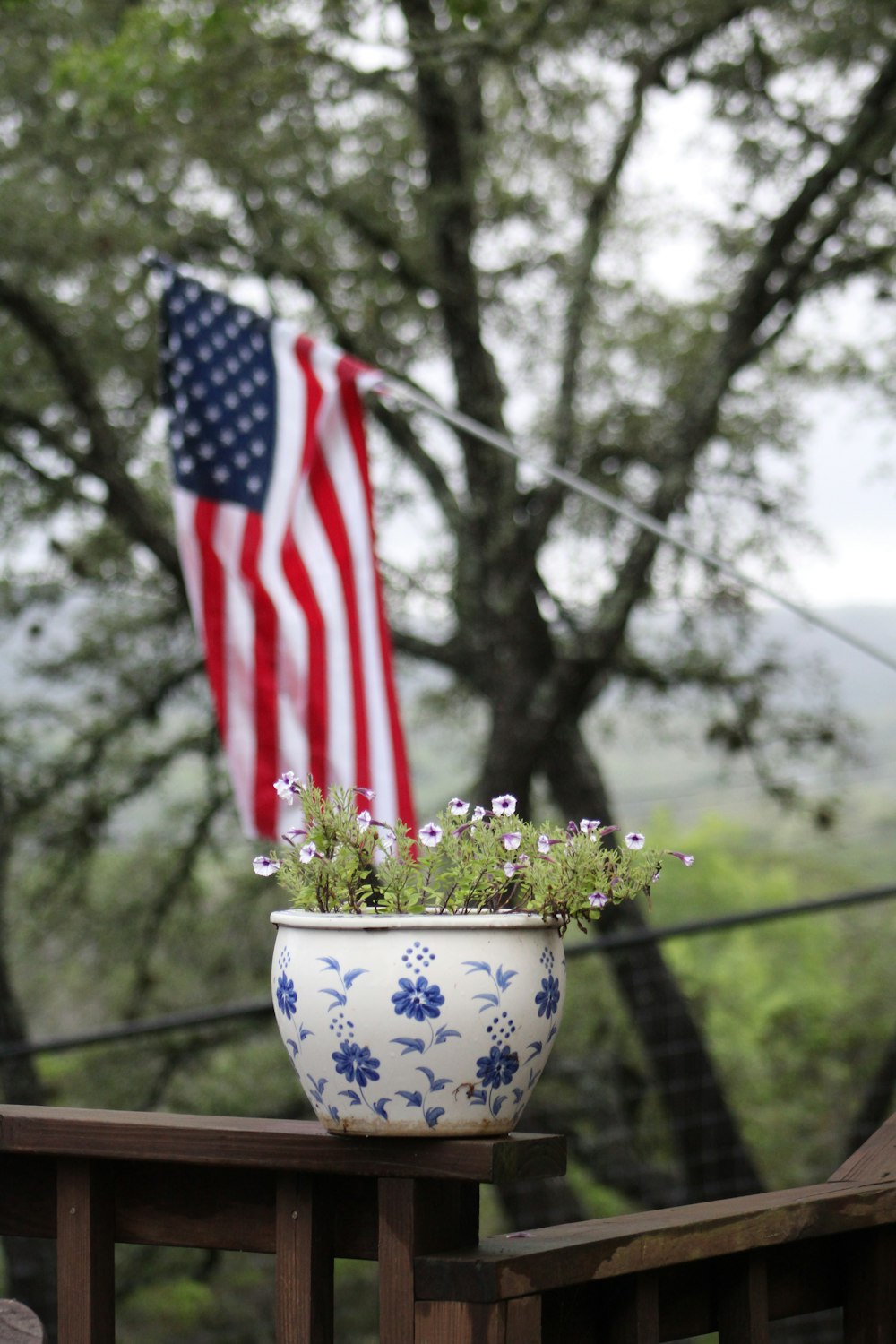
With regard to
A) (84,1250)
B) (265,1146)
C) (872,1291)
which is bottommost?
(872,1291)

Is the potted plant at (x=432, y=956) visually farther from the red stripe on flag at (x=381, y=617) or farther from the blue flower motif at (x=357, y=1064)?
the red stripe on flag at (x=381, y=617)

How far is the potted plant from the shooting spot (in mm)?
1334

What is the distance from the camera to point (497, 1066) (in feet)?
4.42

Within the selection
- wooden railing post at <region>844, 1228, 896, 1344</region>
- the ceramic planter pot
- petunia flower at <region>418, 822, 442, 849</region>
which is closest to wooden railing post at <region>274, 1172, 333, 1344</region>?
the ceramic planter pot

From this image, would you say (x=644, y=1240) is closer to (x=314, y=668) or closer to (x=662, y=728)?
(x=314, y=668)

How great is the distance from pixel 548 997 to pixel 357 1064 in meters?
0.19

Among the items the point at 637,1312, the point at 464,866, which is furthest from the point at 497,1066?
the point at 637,1312

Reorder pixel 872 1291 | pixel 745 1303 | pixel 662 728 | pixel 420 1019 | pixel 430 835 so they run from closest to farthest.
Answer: pixel 420 1019 → pixel 430 835 → pixel 745 1303 → pixel 872 1291 → pixel 662 728

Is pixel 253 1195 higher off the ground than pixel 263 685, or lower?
lower

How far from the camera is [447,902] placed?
4.71ft

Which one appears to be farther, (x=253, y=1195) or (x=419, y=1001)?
(x=253, y=1195)

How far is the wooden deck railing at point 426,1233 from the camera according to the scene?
1.32m

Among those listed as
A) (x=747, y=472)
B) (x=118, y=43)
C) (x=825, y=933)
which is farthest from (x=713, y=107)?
(x=825, y=933)

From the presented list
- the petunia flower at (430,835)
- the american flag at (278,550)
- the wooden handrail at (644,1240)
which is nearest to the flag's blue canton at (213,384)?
the american flag at (278,550)
